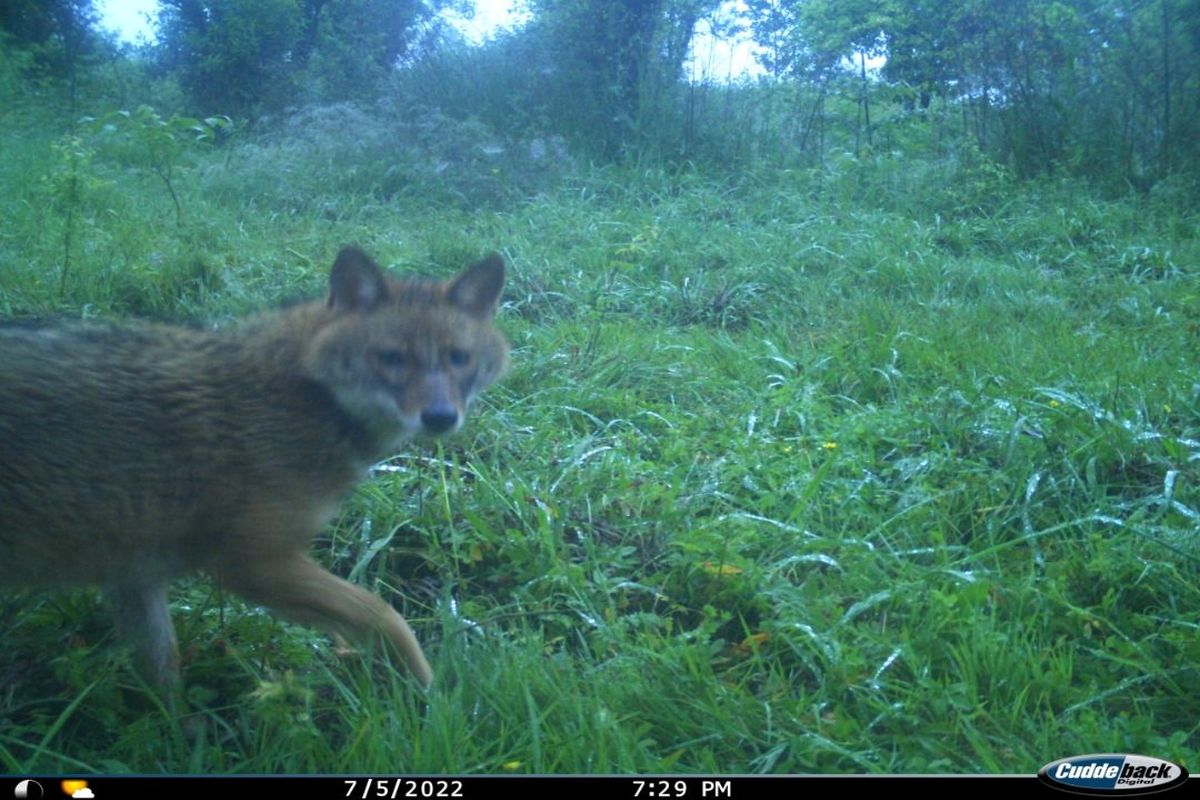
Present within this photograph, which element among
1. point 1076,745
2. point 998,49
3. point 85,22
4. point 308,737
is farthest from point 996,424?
point 998,49

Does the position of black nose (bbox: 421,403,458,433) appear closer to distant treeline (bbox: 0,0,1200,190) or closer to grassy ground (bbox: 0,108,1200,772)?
grassy ground (bbox: 0,108,1200,772)

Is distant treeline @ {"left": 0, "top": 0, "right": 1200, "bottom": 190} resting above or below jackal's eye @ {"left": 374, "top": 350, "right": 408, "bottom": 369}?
above

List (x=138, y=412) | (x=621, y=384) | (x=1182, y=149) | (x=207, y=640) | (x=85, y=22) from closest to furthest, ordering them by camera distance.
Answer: (x=138, y=412), (x=207, y=640), (x=621, y=384), (x=85, y=22), (x=1182, y=149)

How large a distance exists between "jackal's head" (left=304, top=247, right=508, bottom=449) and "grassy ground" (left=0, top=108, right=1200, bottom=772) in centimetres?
66

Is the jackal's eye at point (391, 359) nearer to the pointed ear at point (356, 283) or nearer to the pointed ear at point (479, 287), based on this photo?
the pointed ear at point (356, 283)

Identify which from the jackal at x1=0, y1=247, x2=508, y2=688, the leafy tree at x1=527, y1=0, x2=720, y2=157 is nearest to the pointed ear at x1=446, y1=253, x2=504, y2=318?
the jackal at x1=0, y1=247, x2=508, y2=688

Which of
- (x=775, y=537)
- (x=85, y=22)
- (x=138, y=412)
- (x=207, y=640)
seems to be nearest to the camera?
(x=138, y=412)

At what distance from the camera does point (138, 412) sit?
2873mm

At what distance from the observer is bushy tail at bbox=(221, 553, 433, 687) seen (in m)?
2.90

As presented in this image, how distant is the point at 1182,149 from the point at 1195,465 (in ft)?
22.0

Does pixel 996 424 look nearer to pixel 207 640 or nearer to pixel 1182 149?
pixel 207 640

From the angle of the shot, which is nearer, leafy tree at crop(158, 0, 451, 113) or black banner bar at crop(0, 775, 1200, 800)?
black banner bar at crop(0, 775, 1200, 800)

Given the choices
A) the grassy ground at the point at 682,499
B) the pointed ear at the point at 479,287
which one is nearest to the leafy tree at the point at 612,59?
the grassy ground at the point at 682,499

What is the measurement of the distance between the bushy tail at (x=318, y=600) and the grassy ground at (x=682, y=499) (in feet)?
0.41
